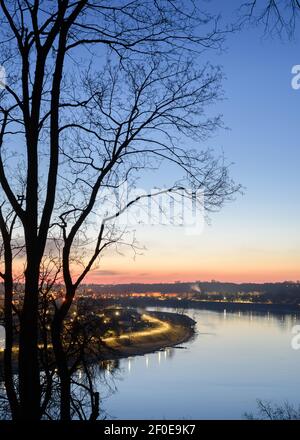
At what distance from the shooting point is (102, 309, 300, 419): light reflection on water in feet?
94.2

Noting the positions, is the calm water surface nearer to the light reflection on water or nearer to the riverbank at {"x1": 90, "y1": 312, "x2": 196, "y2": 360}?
the light reflection on water

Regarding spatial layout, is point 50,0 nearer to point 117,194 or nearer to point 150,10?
point 150,10

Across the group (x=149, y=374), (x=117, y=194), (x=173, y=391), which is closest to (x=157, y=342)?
(x=149, y=374)

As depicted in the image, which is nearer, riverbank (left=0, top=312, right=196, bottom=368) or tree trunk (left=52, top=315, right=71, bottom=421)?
tree trunk (left=52, top=315, right=71, bottom=421)

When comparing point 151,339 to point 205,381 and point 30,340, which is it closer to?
point 205,381

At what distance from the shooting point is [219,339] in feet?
202

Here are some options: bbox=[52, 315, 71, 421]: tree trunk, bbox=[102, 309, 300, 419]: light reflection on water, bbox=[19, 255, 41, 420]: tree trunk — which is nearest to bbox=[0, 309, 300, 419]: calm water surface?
bbox=[102, 309, 300, 419]: light reflection on water

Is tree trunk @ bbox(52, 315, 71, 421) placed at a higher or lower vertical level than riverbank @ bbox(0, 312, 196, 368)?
higher

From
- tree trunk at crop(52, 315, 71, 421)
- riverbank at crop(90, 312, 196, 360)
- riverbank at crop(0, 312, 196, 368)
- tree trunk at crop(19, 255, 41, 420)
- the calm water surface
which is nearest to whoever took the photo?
tree trunk at crop(19, 255, 41, 420)

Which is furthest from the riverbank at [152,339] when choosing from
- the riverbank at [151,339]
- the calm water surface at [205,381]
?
the calm water surface at [205,381]

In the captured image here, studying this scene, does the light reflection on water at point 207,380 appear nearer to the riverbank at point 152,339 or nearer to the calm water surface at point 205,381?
the calm water surface at point 205,381
